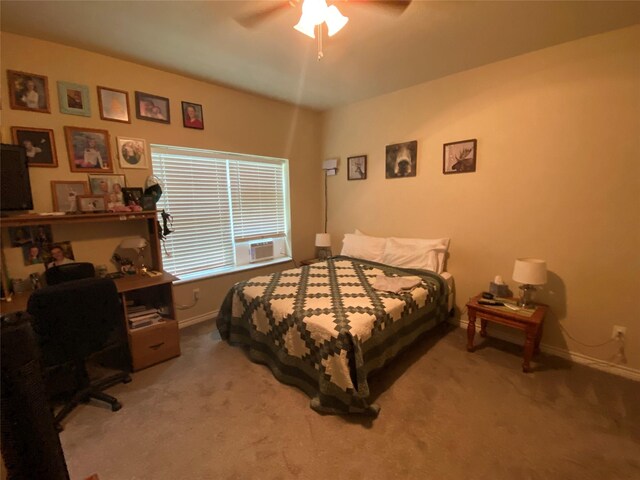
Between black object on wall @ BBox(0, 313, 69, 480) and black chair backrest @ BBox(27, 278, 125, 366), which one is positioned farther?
black chair backrest @ BBox(27, 278, 125, 366)

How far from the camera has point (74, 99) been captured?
2279 mm

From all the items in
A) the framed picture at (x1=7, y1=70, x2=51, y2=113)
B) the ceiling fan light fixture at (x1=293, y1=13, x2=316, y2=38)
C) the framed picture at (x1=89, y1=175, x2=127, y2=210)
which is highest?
the ceiling fan light fixture at (x1=293, y1=13, x2=316, y2=38)

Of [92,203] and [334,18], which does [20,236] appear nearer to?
[92,203]

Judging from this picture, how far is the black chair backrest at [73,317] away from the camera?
5.20 ft

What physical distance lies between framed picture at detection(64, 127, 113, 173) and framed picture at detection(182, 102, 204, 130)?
0.72 metres

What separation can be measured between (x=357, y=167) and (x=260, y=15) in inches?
83.6

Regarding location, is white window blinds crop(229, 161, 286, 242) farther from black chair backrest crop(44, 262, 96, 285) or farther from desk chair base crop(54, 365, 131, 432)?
desk chair base crop(54, 365, 131, 432)

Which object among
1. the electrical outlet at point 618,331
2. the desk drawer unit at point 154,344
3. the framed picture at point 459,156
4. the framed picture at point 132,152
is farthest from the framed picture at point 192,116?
the electrical outlet at point 618,331

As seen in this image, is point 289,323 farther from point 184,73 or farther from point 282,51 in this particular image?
point 184,73

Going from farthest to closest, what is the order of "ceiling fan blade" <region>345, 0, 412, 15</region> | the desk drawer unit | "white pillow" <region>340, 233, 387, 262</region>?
"white pillow" <region>340, 233, 387, 262</region> < the desk drawer unit < "ceiling fan blade" <region>345, 0, 412, 15</region>

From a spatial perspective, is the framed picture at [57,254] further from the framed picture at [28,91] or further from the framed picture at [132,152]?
the framed picture at [28,91]

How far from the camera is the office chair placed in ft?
5.22

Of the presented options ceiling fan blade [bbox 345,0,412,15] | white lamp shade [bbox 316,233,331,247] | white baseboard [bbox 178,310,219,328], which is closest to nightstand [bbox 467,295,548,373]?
white lamp shade [bbox 316,233,331,247]

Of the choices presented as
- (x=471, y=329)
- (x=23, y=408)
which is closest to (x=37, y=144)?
(x=23, y=408)
